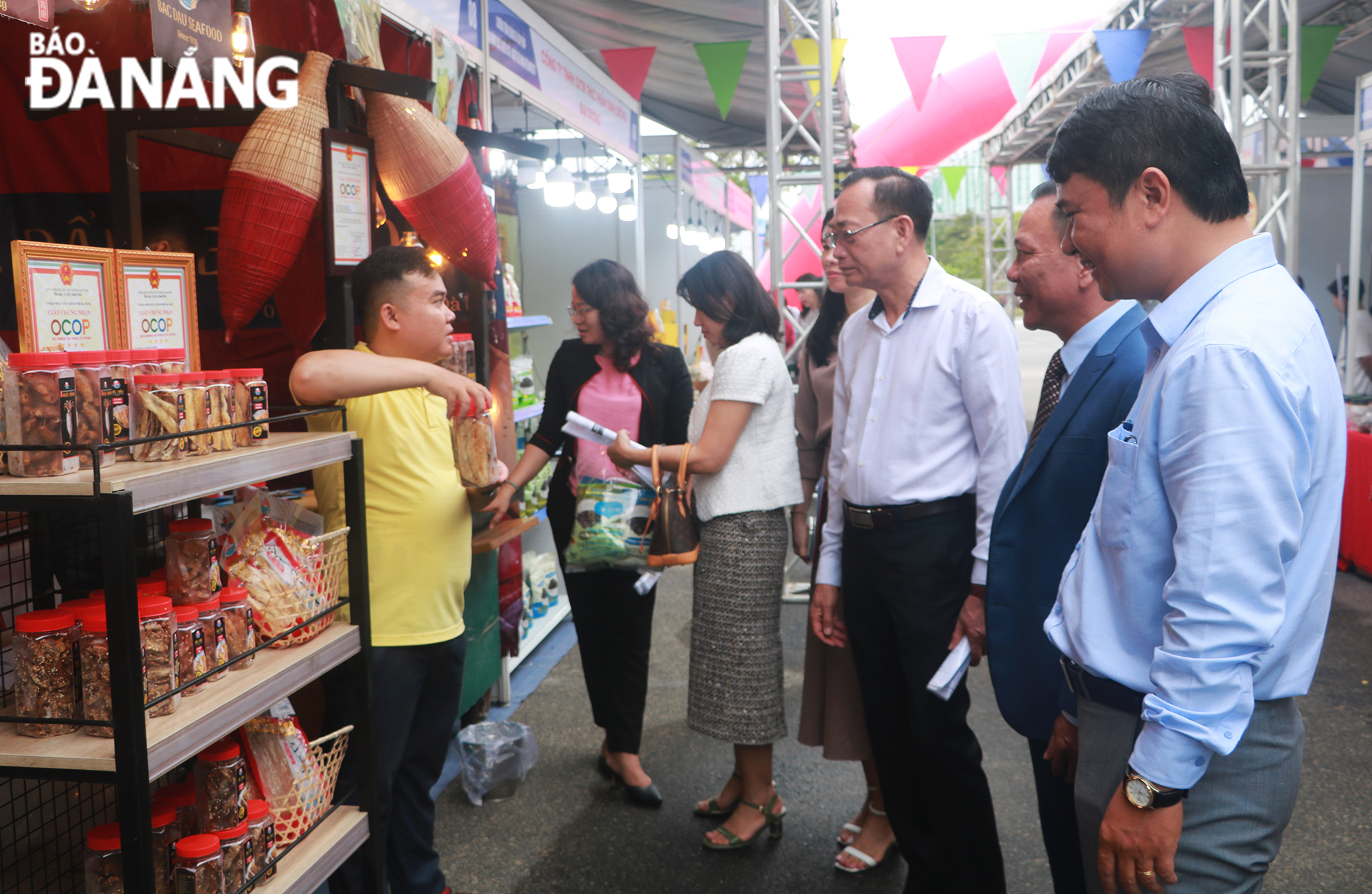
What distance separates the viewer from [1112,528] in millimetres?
1295

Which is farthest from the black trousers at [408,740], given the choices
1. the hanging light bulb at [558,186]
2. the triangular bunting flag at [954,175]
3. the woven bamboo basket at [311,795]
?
the triangular bunting flag at [954,175]

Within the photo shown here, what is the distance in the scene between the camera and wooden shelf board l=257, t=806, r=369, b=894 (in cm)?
160

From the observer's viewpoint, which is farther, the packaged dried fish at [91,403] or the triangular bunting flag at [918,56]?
the triangular bunting flag at [918,56]

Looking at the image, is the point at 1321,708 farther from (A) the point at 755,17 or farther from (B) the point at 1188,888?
(A) the point at 755,17

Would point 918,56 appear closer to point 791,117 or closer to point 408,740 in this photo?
point 791,117

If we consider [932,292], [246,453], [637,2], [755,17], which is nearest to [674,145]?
[755,17]

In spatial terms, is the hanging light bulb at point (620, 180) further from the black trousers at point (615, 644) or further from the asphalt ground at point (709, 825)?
the black trousers at point (615, 644)

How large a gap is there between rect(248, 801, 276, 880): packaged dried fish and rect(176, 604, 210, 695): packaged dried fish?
0.92 ft

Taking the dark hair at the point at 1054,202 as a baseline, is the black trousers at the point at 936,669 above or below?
below

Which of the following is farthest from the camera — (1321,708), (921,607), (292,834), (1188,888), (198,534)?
(1321,708)

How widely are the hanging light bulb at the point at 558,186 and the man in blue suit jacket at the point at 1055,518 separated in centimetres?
413

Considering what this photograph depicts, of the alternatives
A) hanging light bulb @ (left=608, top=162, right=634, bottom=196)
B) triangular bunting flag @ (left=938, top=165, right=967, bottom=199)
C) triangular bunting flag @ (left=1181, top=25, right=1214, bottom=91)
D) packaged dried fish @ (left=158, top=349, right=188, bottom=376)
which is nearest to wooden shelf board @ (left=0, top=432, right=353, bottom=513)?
packaged dried fish @ (left=158, top=349, right=188, bottom=376)

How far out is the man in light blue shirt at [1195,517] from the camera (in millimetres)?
1113

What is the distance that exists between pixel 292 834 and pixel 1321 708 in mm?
4048
